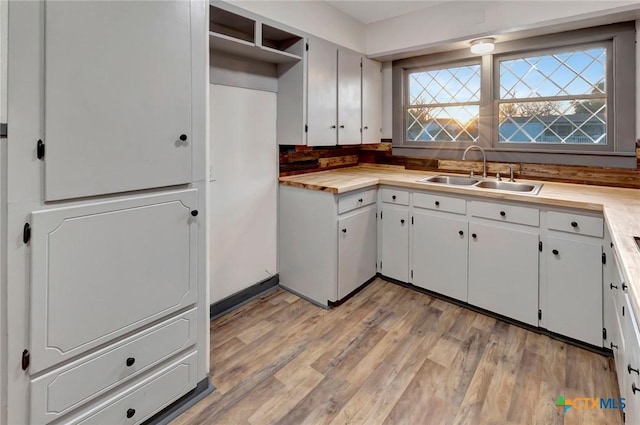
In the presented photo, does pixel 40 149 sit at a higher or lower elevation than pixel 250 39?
lower

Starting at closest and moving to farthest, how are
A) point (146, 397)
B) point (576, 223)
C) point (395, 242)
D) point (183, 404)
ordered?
point (146, 397) < point (183, 404) < point (576, 223) < point (395, 242)

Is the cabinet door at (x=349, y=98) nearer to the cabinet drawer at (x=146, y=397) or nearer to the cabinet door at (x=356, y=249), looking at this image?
the cabinet door at (x=356, y=249)

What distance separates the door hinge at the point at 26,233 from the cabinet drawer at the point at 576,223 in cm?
269

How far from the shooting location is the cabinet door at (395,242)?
3.04 meters

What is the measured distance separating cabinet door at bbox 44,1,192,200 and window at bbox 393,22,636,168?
2609 mm

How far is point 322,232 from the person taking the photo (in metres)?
2.79

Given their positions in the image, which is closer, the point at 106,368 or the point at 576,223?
the point at 106,368

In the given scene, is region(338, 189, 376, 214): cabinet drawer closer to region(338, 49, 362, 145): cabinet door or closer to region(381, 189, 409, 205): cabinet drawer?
region(381, 189, 409, 205): cabinet drawer

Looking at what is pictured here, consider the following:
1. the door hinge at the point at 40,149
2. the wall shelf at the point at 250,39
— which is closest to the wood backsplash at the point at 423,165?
the wall shelf at the point at 250,39

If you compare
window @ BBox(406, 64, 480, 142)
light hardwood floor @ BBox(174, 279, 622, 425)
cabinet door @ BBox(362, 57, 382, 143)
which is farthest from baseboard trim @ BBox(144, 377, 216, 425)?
window @ BBox(406, 64, 480, 142)

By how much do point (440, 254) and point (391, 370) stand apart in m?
1.13

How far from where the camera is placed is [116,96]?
1370 mm

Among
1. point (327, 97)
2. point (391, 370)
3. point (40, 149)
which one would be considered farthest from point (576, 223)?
point (40, 149)

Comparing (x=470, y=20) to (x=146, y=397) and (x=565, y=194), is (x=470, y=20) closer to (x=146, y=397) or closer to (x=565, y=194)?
(x=565, y=194)
